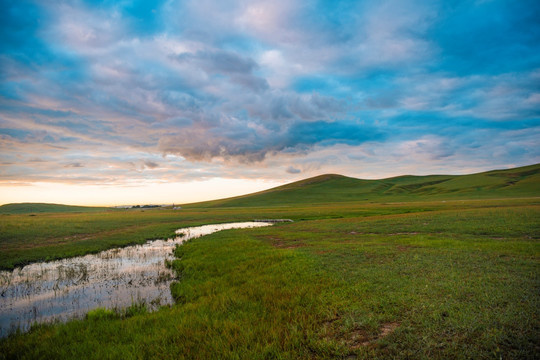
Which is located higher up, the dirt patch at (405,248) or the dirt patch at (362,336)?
the dirt patch at (362,336)

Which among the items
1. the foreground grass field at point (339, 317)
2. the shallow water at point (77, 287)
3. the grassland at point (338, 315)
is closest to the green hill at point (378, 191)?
the shallow water at point (77, 287)

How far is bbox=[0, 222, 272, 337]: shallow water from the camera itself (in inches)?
471

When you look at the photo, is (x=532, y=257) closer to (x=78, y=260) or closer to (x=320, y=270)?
(x=320, y=270)

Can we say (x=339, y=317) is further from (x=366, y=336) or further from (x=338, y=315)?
(x=366, y=336)

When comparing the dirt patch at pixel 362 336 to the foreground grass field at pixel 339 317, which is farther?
the dirt patch at pixel 362 336

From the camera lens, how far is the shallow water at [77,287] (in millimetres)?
11971

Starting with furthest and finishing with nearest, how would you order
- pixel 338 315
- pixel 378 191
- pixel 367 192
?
pixel 378 191
pixel 367 192
pixel 338 315

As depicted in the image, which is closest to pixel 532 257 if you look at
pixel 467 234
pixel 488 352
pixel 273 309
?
pixel 467 234

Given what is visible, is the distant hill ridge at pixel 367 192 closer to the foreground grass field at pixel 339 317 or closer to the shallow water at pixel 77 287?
the shallow water at pixel 77 287

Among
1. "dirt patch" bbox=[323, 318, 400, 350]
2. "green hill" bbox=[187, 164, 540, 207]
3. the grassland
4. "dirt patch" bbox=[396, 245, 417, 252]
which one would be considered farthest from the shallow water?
"green hill" bbox=[187, 164, 540, 207]

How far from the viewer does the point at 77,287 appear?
50.7 ft

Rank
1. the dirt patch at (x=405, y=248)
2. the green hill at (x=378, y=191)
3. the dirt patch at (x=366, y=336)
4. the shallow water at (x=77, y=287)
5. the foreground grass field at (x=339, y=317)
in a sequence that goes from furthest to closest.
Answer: the green hill at (x=378, y=191), the dirt patch at (x=405, y=248), the shallow water at (x=77, y=287), the dirt patch at (x=366, y=336), the foreground grass field at (x=339, y=317)

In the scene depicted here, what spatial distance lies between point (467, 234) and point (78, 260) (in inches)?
1396

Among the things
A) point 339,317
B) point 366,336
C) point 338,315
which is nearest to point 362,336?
point 366,336
